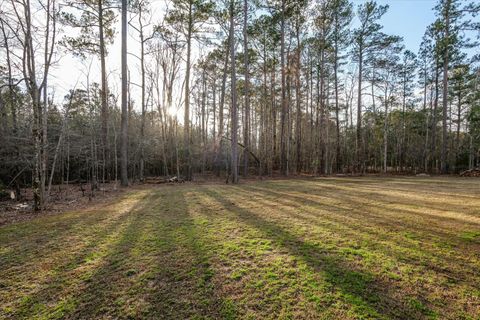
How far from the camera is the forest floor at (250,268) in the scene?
179 centimetres

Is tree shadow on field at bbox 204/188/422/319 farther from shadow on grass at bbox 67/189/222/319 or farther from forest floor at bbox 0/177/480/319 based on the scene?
shadow on grass at bbox 67/189/222/319

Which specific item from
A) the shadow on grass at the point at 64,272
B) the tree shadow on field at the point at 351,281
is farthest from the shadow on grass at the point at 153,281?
the tree shadow on field at the point at 351,281

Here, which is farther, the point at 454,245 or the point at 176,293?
the point at 454,245

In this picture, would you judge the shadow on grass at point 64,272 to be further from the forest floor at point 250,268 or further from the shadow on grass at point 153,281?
the shadow on grass at point 153,281

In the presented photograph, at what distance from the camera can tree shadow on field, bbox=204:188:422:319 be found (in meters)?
1.67

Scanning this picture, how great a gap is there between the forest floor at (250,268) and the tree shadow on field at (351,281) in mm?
10

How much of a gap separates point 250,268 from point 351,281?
1032 millimetres

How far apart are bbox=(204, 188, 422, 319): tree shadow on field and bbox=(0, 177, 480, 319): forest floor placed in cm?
1

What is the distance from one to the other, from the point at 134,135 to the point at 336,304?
17.5 meters

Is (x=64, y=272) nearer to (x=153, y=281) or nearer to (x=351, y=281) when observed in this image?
(x=153, y=281)

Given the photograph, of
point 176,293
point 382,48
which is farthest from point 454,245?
point 382,48

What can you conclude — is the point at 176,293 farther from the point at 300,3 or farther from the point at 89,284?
the point at 300,3

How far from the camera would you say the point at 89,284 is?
7.25 feet

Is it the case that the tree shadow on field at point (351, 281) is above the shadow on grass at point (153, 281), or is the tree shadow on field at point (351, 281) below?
above
